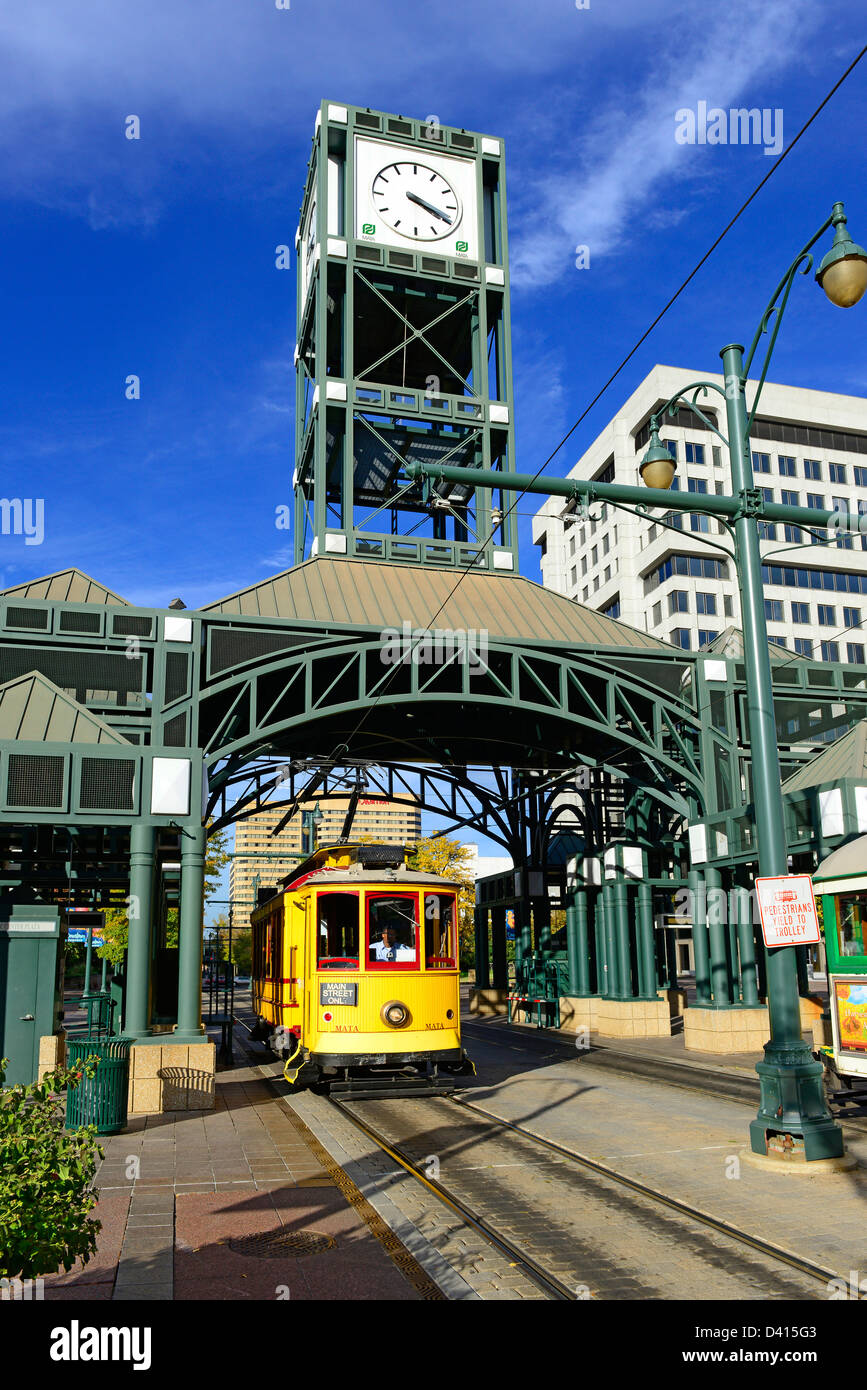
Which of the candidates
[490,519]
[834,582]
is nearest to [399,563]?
[490,519]

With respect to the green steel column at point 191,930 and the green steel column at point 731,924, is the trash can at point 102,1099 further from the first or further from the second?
the green steel column at point 731,924

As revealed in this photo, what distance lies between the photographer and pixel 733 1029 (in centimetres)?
2469

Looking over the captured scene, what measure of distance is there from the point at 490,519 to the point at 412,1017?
16.0m

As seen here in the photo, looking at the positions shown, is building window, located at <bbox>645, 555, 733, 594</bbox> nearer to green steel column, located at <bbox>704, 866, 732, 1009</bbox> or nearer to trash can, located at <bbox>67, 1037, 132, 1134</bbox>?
green steel column, located at <bbox>704, 866, 732, 1009</bbox>

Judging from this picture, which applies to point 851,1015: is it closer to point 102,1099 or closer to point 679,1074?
point 679,1074

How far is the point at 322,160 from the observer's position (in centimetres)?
3119

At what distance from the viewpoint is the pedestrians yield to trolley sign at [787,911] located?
1145 cm

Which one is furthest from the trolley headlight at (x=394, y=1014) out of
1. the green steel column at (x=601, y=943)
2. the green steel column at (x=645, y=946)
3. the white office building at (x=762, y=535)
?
the white office building at (x=762, y=535)

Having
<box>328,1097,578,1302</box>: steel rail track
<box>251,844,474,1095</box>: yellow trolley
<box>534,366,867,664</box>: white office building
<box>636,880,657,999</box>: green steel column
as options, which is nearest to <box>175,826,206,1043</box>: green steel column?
<box>251,844,474,1095</box>: yellow trolley

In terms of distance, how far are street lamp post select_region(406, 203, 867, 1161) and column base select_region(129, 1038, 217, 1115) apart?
30.2 ft

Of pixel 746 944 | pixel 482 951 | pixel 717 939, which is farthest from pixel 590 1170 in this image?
pixel 482 951

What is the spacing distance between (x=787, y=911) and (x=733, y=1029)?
47.8 feet
